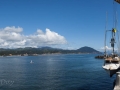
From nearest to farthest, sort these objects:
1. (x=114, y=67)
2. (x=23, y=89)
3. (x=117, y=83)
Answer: (x=117, y=83), (x=114, y=67), (x=23, y=89)

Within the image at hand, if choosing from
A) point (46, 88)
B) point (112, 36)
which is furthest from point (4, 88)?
point (112, 36)

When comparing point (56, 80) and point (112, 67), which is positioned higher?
point (112, 67)

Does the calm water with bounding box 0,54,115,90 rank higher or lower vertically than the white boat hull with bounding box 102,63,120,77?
lower

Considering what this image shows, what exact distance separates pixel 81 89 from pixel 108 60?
10926mm

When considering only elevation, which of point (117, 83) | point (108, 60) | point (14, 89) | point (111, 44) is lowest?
point (14, 89)

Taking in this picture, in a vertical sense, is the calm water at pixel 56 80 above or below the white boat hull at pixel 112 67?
below

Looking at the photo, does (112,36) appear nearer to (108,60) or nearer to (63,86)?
(108,60)

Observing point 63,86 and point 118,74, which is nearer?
point 118,74

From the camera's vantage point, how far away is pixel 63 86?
57.6m

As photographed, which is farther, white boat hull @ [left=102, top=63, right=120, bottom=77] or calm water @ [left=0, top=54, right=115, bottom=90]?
calm water @ [left=0, top=54, right=115, bottom=90]

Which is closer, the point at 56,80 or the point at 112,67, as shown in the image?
the point at 112,67

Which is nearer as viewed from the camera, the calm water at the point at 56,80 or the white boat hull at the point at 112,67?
the white boat hull at the point at 112,67

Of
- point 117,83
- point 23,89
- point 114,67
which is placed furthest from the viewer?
point 23,89

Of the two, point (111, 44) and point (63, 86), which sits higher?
point (111, 44)
